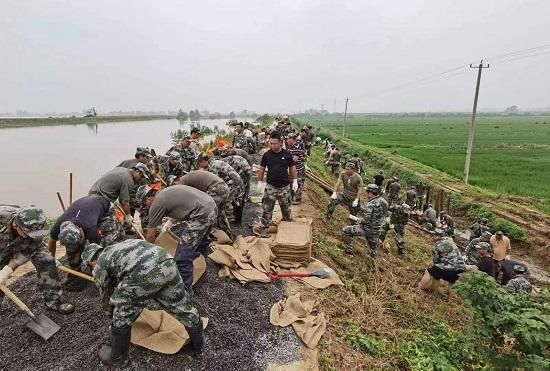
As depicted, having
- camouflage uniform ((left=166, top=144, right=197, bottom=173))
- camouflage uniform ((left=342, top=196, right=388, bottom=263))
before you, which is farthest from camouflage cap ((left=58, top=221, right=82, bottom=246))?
camouflage uniform ((left=166, top=144, right=197, bottom=173))

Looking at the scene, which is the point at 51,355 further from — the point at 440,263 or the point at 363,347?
the point at 440,263

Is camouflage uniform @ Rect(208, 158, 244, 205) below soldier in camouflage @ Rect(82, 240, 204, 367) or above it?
above

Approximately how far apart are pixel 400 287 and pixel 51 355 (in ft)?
16.3

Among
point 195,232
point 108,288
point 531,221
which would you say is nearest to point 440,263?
point 195,232

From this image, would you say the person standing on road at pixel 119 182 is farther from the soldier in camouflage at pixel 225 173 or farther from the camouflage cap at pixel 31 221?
the camouflage cap at pixel 31 221

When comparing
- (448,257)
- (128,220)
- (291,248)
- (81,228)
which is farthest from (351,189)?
(81,228)

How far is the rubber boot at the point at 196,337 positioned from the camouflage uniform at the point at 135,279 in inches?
9.3

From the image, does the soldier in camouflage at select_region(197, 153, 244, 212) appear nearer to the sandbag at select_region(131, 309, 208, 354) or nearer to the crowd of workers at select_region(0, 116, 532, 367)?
the crowd of workers at select_region(0, 116, 532, 367)

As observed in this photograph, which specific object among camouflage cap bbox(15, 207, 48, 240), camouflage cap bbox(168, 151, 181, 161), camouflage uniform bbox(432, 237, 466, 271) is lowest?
camouflage uniform bbox(432, 237, 466, 271)

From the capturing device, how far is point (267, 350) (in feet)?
11.5

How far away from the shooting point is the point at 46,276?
3979 millimetres

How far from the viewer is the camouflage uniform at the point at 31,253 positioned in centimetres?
369

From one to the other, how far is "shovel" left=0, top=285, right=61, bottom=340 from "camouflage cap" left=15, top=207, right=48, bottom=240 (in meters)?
0.62

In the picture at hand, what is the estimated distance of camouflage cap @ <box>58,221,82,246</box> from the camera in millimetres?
3824
